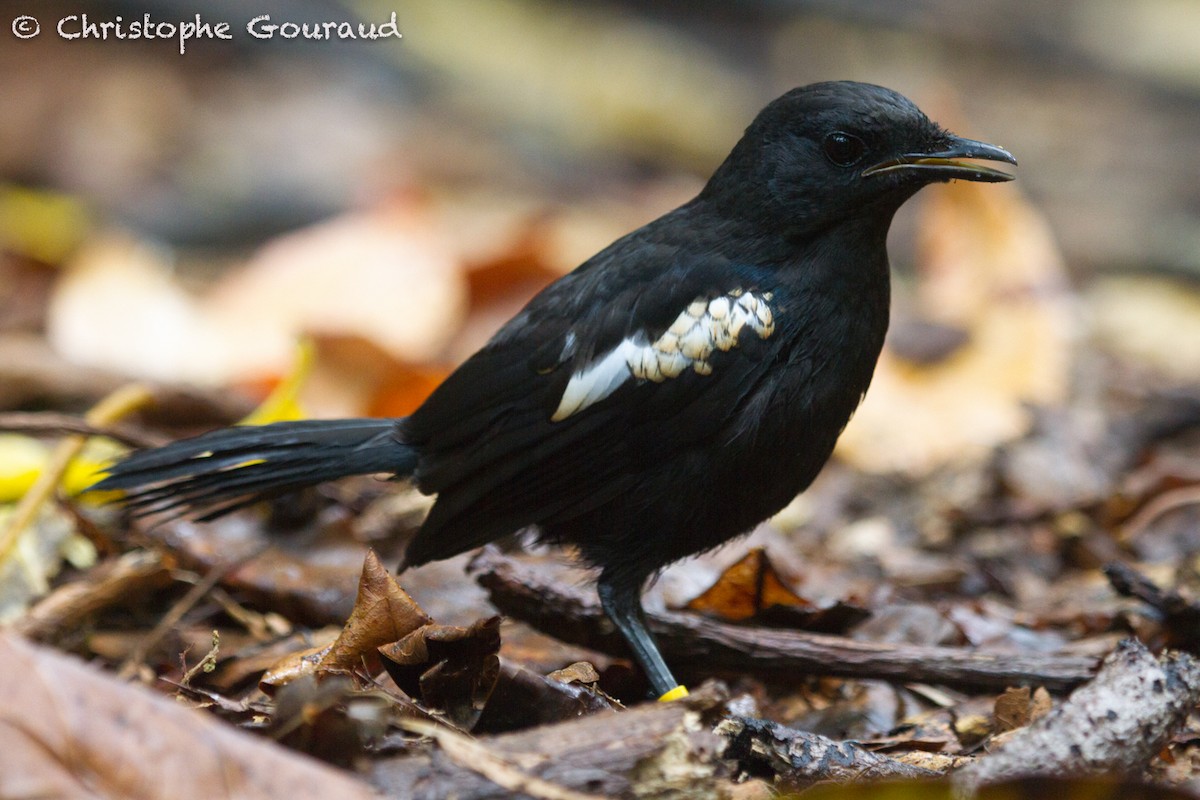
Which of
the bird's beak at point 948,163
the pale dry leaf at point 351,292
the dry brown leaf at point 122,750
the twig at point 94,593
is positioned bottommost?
the twig at point 94,593

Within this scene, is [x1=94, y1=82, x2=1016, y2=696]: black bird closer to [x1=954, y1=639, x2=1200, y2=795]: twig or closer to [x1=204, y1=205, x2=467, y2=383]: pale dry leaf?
[x1=954, y1=639, x2=1200, y2=795]: twig

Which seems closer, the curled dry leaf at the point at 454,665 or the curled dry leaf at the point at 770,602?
the curled dry leaf at the point at 454,665

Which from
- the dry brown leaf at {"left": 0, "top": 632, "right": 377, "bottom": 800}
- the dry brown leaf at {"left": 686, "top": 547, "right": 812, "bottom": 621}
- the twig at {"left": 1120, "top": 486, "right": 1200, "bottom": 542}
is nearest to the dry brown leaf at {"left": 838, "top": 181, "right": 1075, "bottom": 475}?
the twig at {"left": 1120, "top": 486, "right": 1200, "bottom": 542}

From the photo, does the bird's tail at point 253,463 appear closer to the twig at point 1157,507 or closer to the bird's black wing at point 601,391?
the bird's black wing at point 601,391

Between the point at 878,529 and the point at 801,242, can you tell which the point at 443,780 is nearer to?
the point at 801,242

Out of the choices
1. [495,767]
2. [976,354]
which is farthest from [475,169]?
[495,767]

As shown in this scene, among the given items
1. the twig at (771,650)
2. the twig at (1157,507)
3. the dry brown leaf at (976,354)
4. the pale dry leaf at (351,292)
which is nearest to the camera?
the twig at (771,650)

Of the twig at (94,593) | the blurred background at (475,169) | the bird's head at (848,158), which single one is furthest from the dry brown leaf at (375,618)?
the blurred background at (475,169)

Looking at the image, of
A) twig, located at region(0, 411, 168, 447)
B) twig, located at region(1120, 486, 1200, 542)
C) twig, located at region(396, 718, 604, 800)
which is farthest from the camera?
twig, located at region(1120, 486, 1200, 542)
